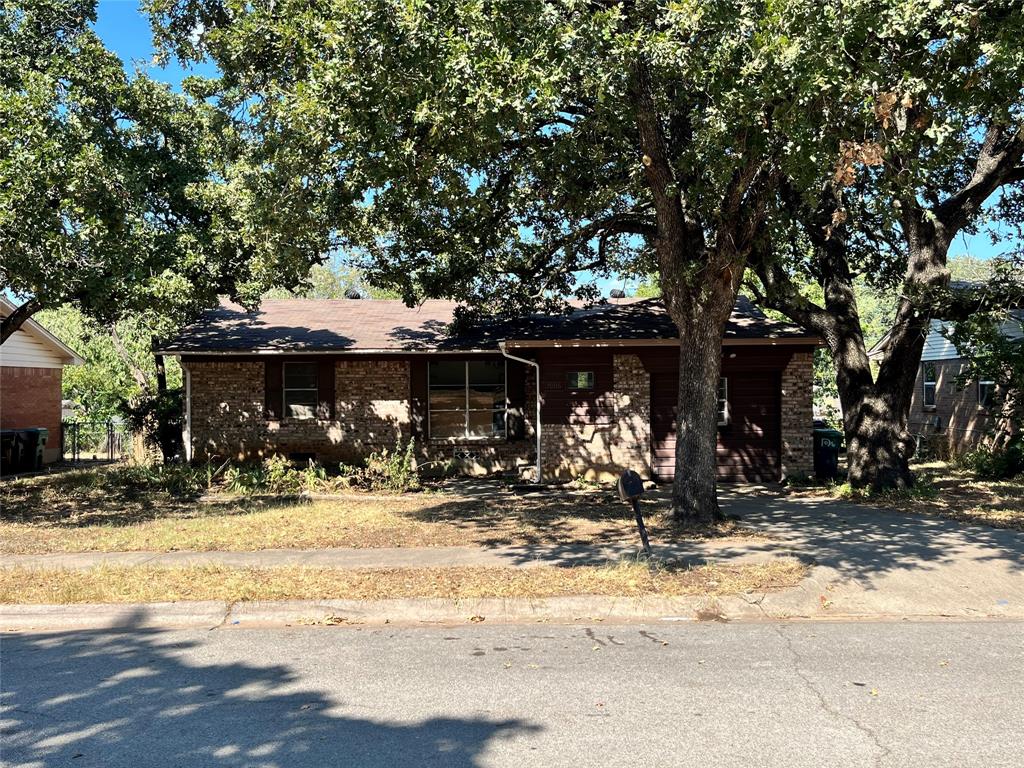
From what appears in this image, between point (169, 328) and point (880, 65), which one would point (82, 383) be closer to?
point (169, 328)

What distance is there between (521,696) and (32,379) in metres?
21.6

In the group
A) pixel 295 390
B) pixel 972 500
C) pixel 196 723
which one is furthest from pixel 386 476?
pixel 196 723

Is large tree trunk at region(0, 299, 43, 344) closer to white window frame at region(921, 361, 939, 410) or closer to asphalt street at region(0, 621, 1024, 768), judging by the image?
asphalt street at region(0, 621, 1024, 768)

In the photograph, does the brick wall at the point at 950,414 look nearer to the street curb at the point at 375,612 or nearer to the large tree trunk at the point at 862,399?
the large tree trunk at the point at 862,399

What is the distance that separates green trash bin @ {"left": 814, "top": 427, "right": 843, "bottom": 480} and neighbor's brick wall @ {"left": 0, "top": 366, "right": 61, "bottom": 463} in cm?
1968

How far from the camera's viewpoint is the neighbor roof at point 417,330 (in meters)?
16.2

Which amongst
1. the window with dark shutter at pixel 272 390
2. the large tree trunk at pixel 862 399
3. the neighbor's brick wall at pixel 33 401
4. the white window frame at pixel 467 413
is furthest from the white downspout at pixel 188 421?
the large tree trunk at pixel 862 399

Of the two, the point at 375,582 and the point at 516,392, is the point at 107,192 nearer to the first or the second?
the point at 375,582

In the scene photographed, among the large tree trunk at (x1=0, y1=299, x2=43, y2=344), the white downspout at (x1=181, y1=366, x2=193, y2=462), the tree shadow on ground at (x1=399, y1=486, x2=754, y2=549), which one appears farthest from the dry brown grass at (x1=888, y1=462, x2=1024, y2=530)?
the large tree trunk at (x1=0, y1=299, x2=43, y2=344)

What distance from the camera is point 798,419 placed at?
1636cm

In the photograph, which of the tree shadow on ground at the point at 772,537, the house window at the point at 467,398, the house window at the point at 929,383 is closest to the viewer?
the tree shadow on ground at the point at 772,537

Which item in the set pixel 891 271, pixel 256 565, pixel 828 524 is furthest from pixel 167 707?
pixel 891 271

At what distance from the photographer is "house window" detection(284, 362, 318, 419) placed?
18203 millimetres

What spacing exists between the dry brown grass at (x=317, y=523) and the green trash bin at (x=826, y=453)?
5067mm
